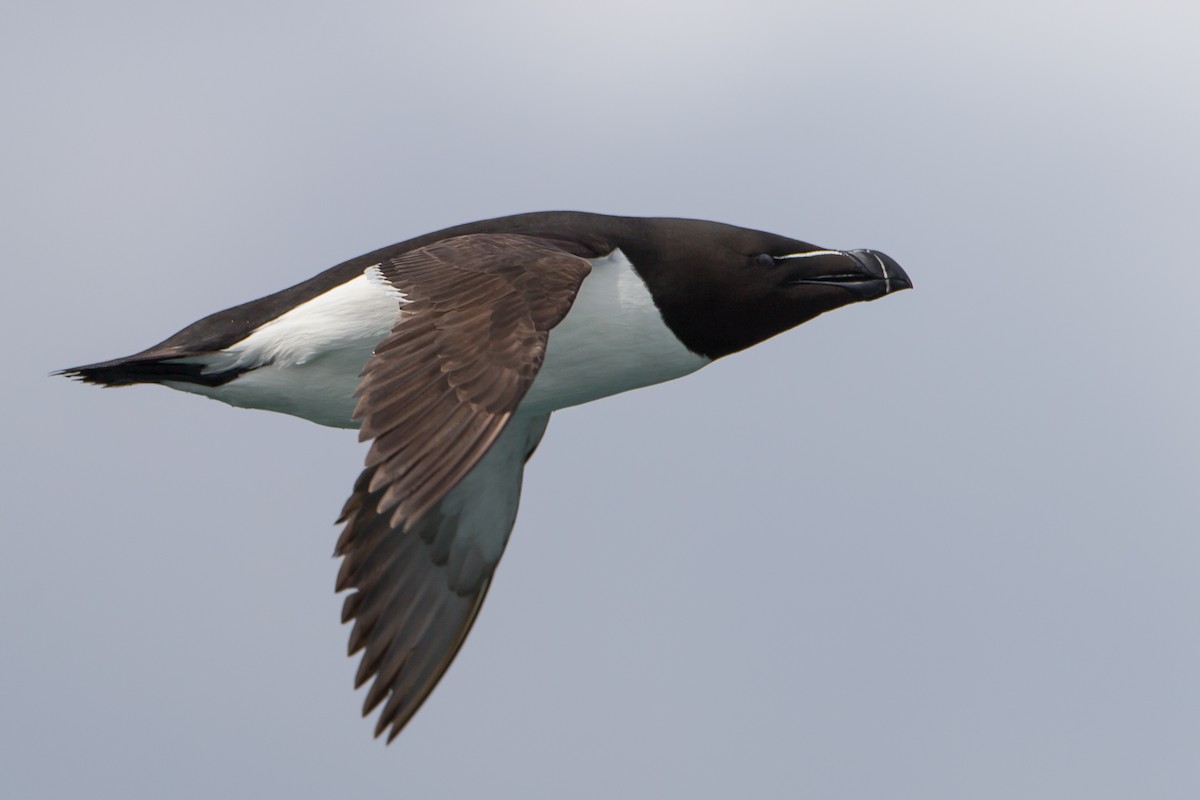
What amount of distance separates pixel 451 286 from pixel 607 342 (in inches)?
65.3

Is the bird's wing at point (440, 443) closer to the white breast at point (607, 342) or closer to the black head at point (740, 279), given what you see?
the white breast at point (607, 342)

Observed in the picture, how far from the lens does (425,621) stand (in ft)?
38.1

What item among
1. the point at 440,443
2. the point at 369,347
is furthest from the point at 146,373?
the point at 440,443

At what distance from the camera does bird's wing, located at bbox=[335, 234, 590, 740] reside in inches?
327

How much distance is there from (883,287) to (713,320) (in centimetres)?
107

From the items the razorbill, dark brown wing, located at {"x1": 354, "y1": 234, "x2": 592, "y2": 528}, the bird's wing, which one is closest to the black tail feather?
the razorbill

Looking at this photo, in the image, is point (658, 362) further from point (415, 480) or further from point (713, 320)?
point (415, 480)

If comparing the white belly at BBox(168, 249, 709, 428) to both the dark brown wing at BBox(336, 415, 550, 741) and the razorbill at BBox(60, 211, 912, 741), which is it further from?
the dark brown wing at BBox(336, 415, 550, 741)

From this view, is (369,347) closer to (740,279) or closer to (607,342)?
(607,342)

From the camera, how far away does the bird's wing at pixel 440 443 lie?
8.31 meters

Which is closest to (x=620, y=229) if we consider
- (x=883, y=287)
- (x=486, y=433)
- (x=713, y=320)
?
(x=713, y=320)

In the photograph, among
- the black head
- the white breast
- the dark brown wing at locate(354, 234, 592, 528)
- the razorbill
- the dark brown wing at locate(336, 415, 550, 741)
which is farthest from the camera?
the dark brown wing at locate(336, 415, 550, 741)

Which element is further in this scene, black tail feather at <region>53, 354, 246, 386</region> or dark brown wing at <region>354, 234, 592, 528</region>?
black tail feather at <region>53, 354, 246, 386</region>

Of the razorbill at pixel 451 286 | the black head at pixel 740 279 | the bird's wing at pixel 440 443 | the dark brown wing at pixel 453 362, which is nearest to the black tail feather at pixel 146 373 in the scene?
the razorbill at pixel 451 286
